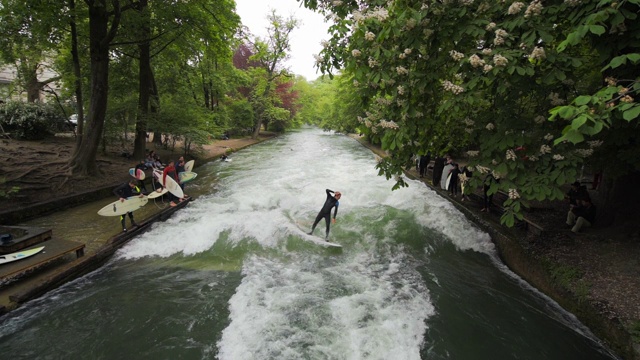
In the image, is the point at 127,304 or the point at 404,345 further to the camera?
the point at 127,304

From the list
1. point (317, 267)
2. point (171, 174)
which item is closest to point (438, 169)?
point (317, 267)

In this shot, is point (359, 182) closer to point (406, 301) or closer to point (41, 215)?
point (406, 301)

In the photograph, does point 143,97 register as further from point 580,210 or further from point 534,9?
point 580,210

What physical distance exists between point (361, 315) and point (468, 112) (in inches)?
198

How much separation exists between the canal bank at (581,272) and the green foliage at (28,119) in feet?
71.5

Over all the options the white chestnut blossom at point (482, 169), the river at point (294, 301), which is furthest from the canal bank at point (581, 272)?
the white chestnut blossom at point (482, 169)

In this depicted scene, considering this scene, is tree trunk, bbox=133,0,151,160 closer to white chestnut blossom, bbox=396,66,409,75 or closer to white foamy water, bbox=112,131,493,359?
white foamy water, bbox=112,131,493,359

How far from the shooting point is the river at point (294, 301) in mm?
5305

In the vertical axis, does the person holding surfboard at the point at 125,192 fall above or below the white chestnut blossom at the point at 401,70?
below

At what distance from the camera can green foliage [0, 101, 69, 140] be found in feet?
50.7

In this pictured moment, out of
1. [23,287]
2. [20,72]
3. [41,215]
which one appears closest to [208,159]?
[20,72]

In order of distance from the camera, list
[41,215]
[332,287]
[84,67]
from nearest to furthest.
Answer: [332,287] → [41,215] → [84,67]

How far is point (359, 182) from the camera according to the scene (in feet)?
57.3

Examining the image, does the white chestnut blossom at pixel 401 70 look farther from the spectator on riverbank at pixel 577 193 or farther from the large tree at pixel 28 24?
the large tree at pixel 28 24
